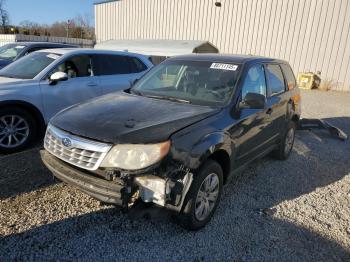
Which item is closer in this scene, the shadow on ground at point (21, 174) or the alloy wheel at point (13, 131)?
the shadow on ground at point (21, 174)

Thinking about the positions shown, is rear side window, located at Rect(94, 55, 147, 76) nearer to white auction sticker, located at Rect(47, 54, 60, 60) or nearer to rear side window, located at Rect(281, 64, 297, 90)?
white auction sticker, located at Rect(47, 54, 60, 60)

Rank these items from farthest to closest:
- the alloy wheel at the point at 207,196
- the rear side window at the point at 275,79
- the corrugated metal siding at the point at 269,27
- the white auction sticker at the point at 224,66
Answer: the corrugated metal siding at the point at 269,27 → the rear side window at the point at 275,79 → the white auction sticker at the point at 224,66 → the alloy wheel at the point at 207,196

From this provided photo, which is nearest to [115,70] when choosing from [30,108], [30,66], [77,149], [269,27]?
[30,66]

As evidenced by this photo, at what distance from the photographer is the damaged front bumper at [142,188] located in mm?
2631

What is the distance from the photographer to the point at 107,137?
2752 millimetres

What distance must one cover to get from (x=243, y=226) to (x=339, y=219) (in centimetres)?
130

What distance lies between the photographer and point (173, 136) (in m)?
2.77

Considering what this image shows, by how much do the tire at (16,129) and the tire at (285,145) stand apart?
4.16m

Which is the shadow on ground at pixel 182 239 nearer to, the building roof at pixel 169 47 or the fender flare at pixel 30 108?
the fender flare at pixel 30 108

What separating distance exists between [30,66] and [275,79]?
440 centimetres

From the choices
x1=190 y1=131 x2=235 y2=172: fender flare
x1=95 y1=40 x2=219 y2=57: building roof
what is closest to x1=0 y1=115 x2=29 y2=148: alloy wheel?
x1=190 y1=131 x2=235 y2=172: fender flare

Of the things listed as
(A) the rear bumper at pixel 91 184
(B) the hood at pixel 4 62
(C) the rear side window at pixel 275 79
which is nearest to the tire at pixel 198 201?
(A) the rear bumper at pixel 91 184

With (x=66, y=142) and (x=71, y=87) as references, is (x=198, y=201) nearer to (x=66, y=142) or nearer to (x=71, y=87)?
(x=66, y=142)

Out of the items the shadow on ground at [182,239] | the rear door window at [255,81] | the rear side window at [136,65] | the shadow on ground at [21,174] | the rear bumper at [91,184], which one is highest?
the rear door window at [255,81]
